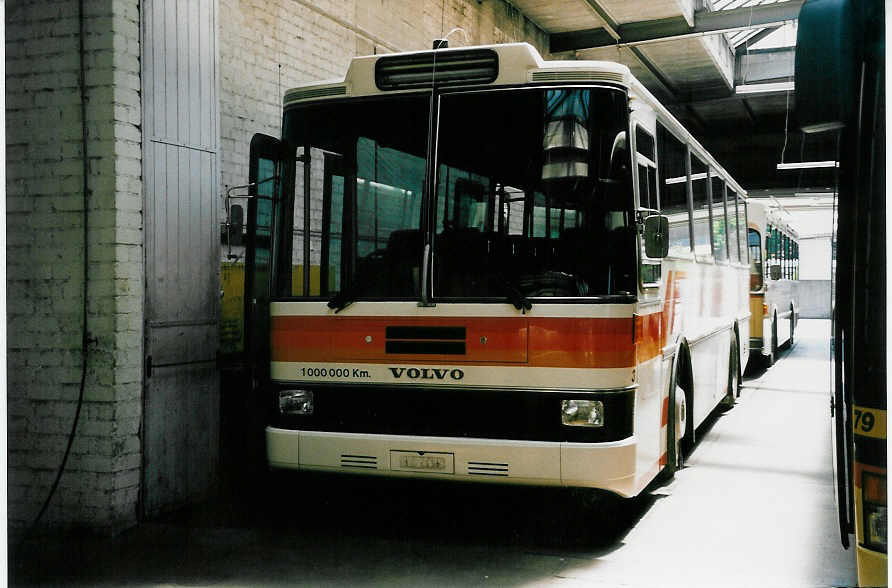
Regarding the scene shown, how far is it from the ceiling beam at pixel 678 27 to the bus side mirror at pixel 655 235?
10511 mm

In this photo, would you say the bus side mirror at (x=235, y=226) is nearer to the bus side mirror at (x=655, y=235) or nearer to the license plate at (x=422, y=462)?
the license plate at (x=422, y=462)

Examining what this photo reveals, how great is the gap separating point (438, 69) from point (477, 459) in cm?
240

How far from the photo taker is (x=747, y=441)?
33.4 ft

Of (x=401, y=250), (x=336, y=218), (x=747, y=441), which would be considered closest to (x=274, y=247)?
(x=336, y=218)

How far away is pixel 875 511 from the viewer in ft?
11.9

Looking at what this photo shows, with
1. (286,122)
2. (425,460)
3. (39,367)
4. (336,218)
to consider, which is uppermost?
(286,122)

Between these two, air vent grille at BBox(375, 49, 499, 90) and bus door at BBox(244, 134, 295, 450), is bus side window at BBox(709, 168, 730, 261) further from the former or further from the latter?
bus door at BBox(244, 134, 295, 450)

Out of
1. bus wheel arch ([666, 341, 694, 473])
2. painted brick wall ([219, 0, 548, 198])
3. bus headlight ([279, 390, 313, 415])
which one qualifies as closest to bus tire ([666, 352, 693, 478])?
bus wheel arch ([666, 341, 694, 473])

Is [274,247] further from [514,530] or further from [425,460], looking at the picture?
[514,530]

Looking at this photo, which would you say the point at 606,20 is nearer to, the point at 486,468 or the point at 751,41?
the point at 751,41

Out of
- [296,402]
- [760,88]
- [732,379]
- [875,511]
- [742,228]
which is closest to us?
[875,511]

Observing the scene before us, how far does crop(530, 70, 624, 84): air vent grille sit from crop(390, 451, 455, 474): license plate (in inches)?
91.5

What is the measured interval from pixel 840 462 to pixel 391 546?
2893mm

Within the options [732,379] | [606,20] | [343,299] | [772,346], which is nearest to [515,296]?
[343,299]
